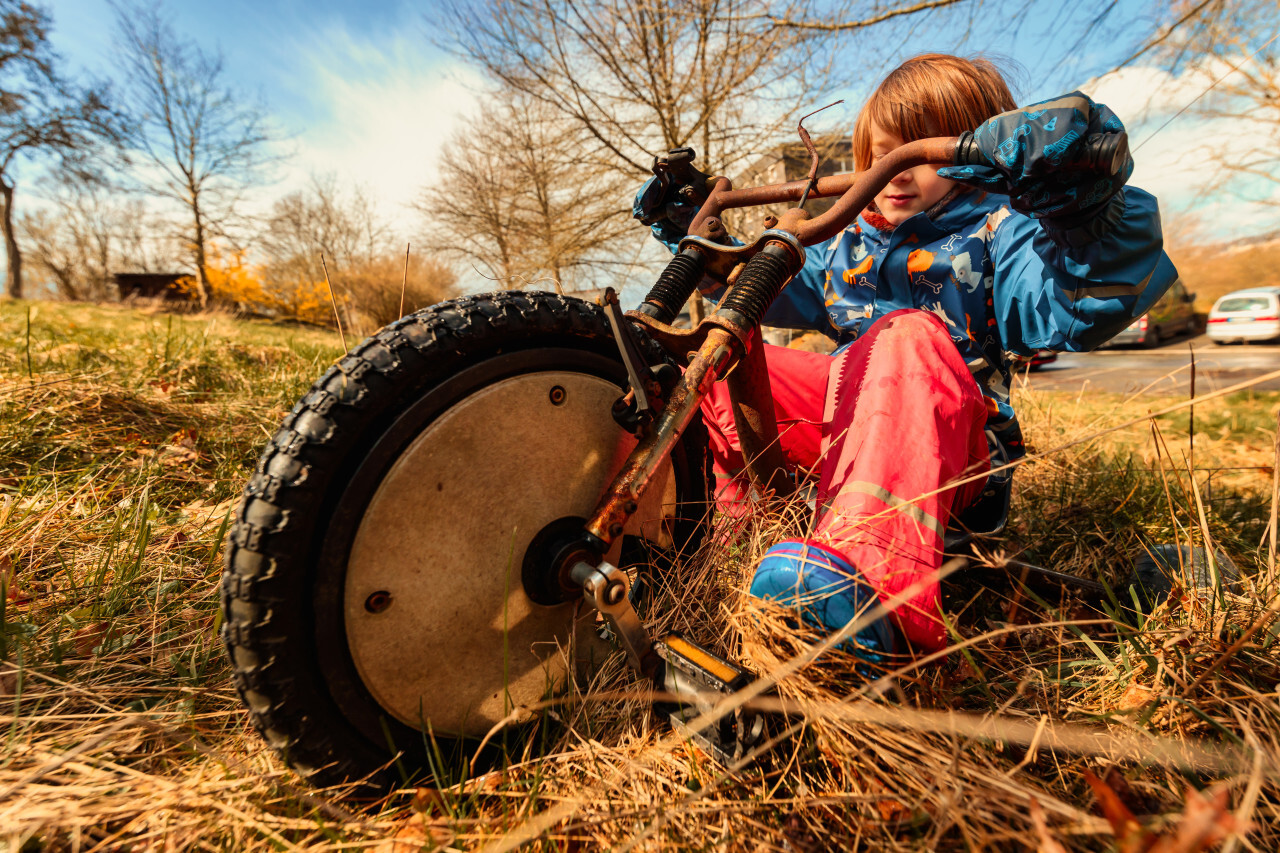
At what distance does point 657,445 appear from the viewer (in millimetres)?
920

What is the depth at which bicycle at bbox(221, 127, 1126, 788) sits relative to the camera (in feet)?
2.39

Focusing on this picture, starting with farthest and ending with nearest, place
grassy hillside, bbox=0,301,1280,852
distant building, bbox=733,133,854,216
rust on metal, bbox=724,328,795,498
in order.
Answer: distant building, bbox=733,133,854,216, rust on metal, bbox=724,328,795,498, grassy hillside, bbox=0,301,1280,852

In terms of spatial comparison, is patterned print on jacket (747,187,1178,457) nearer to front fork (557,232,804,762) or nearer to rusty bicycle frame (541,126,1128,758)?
rusty bicycle frame (541,126,1128,758)

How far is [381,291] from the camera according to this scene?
11.3 meters

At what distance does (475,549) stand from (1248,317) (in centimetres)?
2171

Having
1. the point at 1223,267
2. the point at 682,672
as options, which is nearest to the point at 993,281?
the point at 682,672

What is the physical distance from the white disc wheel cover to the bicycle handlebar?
505 mm

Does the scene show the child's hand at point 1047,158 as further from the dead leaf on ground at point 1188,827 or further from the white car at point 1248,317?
the white car at point 1248,317

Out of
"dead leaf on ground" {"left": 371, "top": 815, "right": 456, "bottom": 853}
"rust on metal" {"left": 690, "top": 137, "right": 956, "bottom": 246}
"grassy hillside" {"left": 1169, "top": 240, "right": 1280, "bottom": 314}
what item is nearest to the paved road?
"rust on metal" {"left": 690, "top": 137, "right": 956, "bottom": 246}

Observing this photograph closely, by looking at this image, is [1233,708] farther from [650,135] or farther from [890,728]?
[650,135]

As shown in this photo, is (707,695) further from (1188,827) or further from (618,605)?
(1188,827)

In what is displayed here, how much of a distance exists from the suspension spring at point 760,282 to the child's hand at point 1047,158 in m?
0.28

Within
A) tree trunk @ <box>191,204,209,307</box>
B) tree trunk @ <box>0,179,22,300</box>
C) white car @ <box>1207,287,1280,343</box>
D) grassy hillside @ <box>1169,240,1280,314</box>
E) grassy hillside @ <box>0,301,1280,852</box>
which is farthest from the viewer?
grassy hillside @ <box>1169,240,1280,314</box>

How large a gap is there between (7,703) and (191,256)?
23805mm
